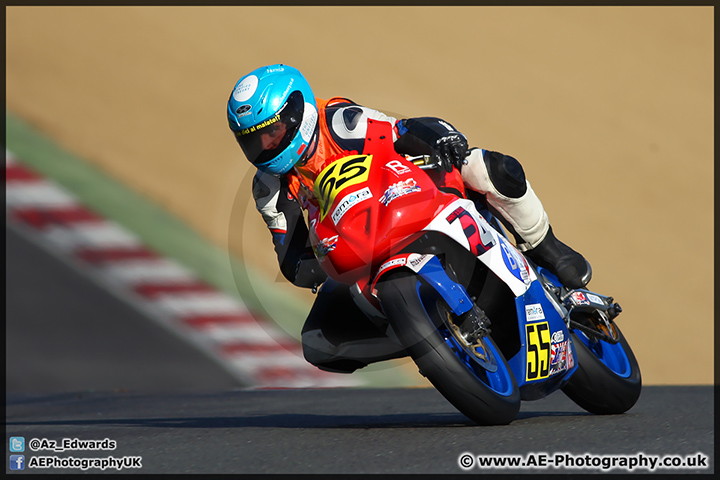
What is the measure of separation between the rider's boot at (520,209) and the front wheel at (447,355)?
2.69 feet

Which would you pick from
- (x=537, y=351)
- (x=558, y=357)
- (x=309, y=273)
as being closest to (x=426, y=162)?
(x=309, y=273)

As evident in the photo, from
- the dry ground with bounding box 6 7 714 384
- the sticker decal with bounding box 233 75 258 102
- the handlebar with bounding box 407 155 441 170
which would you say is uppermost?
the dry ground with bounding box 6 7 714 384

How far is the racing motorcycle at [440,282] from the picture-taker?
3.86 m

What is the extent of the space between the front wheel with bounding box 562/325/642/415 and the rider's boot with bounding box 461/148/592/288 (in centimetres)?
34

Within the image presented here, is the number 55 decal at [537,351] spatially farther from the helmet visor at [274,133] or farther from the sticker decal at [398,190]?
the helmet visor at [274,133]

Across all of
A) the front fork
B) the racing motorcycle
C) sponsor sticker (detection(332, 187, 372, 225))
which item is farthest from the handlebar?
the front fork

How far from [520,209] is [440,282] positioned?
0.95 m

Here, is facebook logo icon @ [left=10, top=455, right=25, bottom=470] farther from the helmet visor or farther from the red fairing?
the helmet visor

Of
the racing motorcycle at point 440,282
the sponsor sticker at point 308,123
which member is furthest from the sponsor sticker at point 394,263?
the sponsor sticker at point 308,123

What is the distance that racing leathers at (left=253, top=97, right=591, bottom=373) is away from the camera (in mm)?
4367

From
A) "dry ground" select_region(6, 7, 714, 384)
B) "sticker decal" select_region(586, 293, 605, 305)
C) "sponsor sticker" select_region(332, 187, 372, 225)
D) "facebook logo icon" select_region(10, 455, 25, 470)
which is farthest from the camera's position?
"dry ground" select_region(6, 7, 714, 384)

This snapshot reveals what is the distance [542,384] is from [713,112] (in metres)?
14.5

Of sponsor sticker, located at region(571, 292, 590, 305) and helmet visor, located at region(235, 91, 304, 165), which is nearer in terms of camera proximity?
helmet visor, located at region(235, 91, 304, 165)

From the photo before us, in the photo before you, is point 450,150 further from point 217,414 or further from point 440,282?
point 217,414
